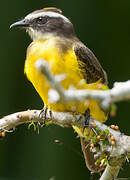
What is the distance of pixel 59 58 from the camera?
3.63 meters

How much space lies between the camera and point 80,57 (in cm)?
387

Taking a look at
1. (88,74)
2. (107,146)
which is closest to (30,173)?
(88,74)

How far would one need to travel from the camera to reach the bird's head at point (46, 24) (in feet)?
13.6

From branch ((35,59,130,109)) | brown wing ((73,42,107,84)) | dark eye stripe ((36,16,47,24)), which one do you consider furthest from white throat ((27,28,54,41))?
branch ((35,59,130,109))

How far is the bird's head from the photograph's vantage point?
13.6 feet

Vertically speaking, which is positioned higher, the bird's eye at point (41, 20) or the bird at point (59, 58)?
the bird's eye at point (41, 20)

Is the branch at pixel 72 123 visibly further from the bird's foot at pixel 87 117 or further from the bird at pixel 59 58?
the bird at pixel 59 58

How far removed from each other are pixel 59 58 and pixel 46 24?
2.32 feet

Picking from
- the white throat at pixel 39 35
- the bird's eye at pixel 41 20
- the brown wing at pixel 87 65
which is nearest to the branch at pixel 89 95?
the brown wing at pixel 87 65

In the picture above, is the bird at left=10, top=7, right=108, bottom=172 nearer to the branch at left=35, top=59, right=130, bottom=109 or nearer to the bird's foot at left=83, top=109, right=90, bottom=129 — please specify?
the bird's foot at left=83, top=109, right=90, bottom=129

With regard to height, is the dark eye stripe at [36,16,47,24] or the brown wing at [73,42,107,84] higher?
the dark eye stripe at [36,16,47,24]

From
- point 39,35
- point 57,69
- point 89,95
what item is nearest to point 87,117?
point 57,69

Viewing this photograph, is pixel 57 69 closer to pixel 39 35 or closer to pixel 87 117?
pixel 87 117

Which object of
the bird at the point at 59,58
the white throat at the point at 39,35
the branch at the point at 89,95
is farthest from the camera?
the white throat at the point at 39,35
